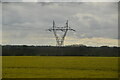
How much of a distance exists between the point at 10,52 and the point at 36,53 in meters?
7.41

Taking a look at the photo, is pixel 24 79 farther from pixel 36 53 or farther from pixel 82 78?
pixel 36 53

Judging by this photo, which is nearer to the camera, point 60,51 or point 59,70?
point 59,70

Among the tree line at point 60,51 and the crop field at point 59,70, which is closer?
the crop field at point 59,70

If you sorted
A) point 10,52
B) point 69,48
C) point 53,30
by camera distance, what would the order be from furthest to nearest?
Answer: 1. point 69,48
2. point 10,52
3. point 53,30

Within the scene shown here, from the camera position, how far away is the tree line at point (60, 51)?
101 meters

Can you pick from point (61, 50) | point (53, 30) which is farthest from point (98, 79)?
point (61, 50)

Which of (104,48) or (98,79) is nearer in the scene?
(98,79)

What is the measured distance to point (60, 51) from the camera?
103375mm

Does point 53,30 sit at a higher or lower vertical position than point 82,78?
higher

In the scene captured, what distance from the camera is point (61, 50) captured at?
10206 cm

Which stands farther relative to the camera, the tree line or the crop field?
the tree line

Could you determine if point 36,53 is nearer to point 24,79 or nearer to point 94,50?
point 94,50

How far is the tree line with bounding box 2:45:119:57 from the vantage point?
3989 inches

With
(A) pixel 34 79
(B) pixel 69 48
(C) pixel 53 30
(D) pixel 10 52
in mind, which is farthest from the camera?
(B) pixel 69 48
